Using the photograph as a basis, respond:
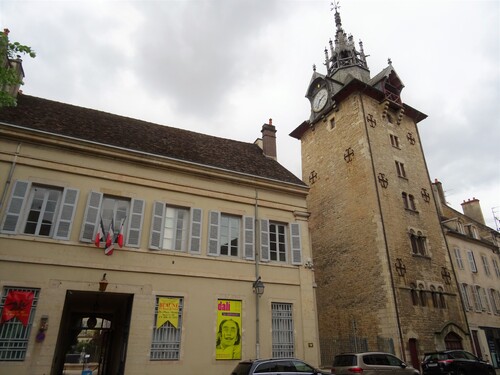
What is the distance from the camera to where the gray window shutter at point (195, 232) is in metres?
11.5

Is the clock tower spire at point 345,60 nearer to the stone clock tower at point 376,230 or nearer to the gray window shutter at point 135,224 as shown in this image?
the stone clock tower at point 376,230

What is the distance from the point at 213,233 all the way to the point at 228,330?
10.2 ft

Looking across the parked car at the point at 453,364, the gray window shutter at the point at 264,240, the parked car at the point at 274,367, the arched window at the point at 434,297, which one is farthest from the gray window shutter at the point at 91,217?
the arched window at the point at 434,297

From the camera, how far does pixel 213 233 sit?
11984 mm

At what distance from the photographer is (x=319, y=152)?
24.1m

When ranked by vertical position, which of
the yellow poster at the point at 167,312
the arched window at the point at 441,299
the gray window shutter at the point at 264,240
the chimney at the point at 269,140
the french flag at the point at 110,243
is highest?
the chimney at the point at 269,140

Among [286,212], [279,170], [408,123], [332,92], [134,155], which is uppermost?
[332,92]

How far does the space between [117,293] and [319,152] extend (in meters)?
17.2

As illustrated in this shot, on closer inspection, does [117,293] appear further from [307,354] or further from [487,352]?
[487,352]

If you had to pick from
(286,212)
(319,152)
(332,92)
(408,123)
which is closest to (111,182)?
(286,212)

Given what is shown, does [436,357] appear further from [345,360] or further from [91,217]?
[91,217]

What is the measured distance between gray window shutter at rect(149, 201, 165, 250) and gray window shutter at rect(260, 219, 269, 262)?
11.5 feet

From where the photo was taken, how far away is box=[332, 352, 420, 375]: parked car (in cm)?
1058

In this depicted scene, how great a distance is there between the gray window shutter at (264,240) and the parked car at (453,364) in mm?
7640
